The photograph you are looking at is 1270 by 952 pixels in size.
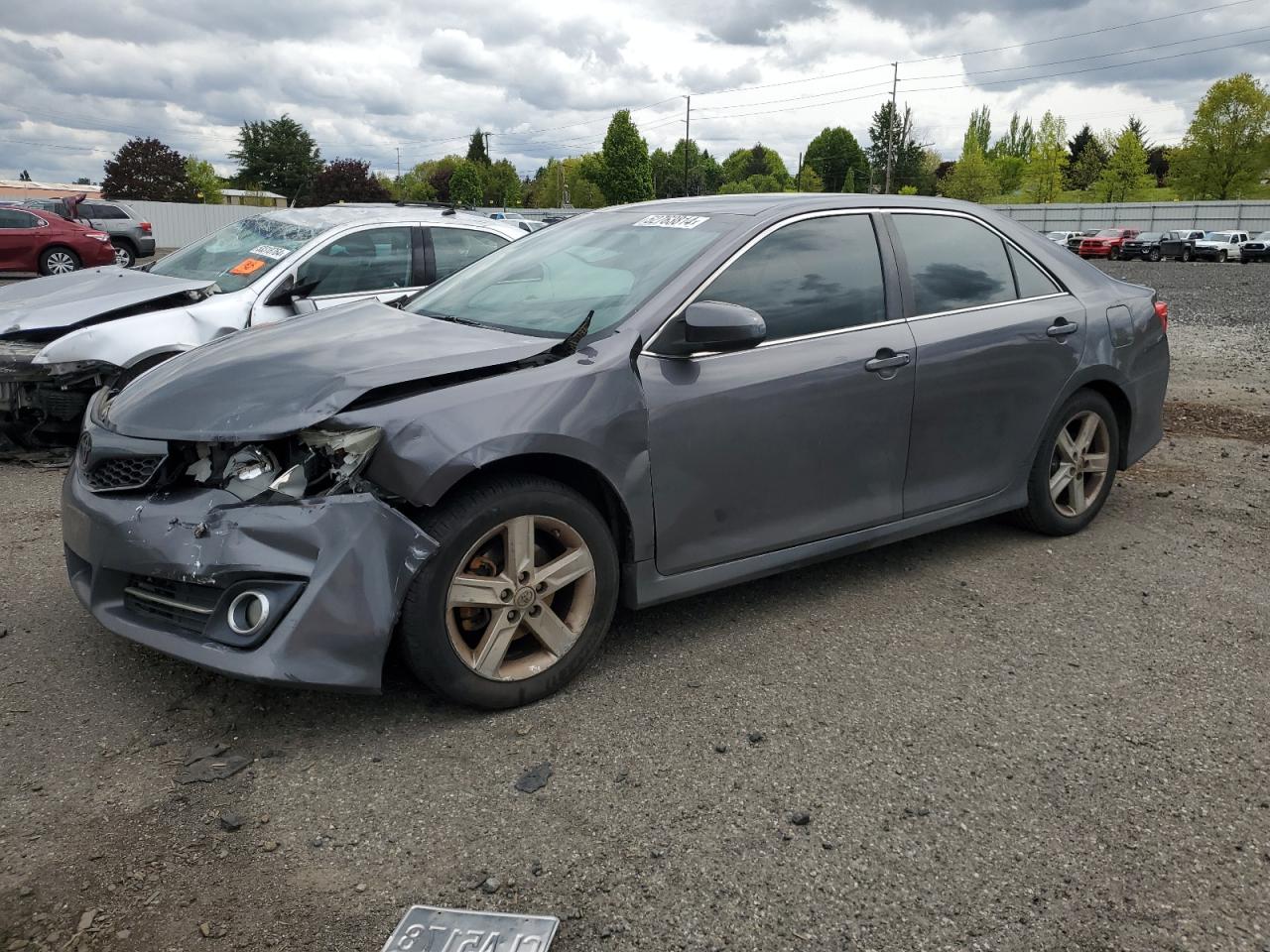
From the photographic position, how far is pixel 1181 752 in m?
3.12

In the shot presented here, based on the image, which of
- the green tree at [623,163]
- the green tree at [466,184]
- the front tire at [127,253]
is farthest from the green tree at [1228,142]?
the front tire at [127,253]

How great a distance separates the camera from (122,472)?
327 centimetres

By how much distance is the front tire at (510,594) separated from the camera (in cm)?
307

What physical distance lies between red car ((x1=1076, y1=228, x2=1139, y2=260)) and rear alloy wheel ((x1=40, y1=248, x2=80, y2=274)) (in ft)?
134

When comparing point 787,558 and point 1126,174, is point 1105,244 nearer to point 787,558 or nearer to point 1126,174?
point 1126,174

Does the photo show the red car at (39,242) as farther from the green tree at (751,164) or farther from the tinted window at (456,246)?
the green tree at (751,164)

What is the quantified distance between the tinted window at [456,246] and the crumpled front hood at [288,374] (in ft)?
→ 11.4

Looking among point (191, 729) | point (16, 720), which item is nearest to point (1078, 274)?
point (191, 729)

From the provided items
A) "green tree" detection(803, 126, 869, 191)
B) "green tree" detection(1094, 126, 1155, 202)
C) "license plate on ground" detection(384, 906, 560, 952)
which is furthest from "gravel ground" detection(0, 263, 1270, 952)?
"green tree" detection(803, 126, 869, 191)

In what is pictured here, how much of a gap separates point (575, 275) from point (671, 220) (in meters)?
0.48

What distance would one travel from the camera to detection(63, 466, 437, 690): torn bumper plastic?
9.57ft

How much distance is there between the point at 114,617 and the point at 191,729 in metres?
0.43

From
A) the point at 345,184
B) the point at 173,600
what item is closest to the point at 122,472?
the point at 173,600

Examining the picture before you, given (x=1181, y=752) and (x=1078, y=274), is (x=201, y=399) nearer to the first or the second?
(x=1181, y=752)
